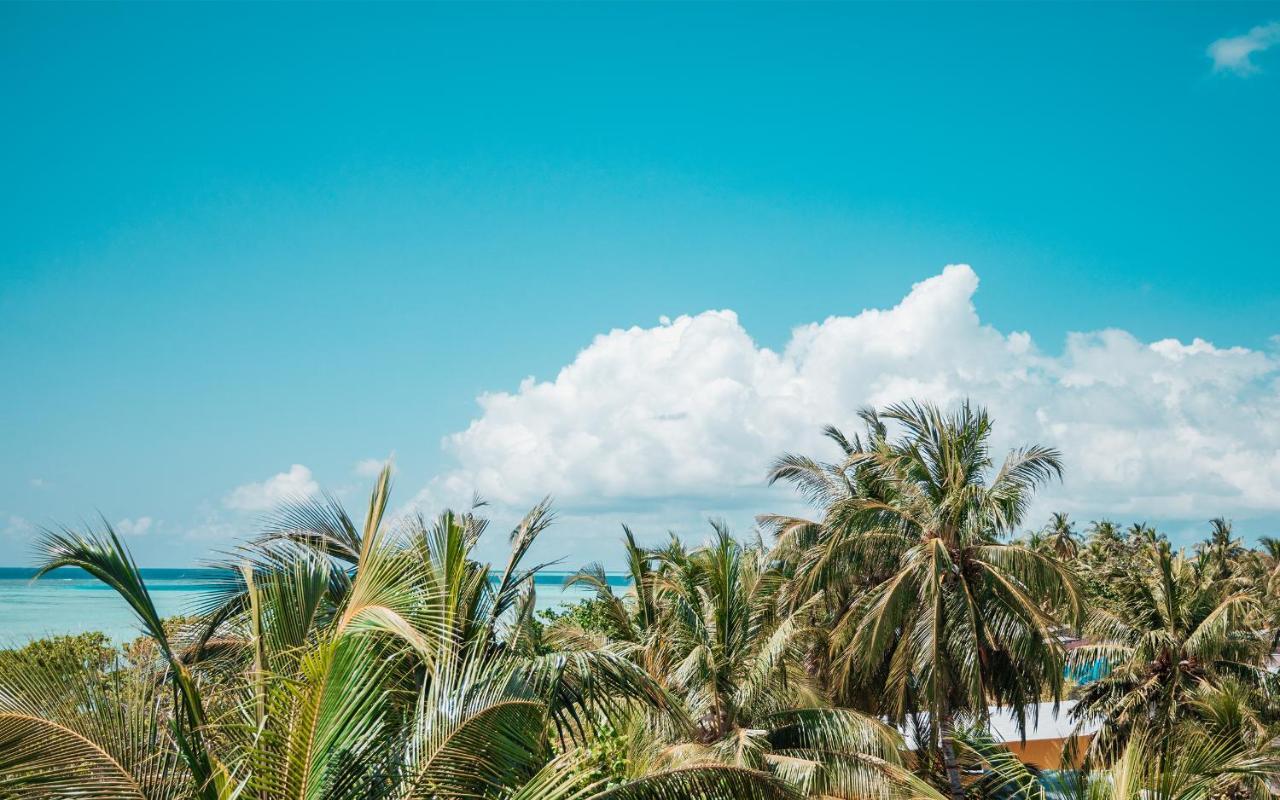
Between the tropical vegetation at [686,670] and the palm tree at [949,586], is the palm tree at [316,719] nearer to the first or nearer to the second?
the tropical vegetation at [686,670]

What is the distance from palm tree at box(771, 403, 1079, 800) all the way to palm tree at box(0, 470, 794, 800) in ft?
31.0

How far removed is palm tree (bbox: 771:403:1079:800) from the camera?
14.8 m

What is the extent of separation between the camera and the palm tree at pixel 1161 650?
18.1 metres

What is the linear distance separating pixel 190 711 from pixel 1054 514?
80.5 meters

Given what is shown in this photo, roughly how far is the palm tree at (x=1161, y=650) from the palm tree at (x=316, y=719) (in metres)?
16.0

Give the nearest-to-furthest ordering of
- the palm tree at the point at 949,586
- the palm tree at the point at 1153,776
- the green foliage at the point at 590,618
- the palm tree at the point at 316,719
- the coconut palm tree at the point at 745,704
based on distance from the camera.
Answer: the palm tree at the point at 316,719 < the palm tree at the point at 1153,776 < the coconut palm tree at the point at 745,704 < the palm tree at the point at 949,586 < the green foliage at the point at 590,618

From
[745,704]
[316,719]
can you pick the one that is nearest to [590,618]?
[745,704]

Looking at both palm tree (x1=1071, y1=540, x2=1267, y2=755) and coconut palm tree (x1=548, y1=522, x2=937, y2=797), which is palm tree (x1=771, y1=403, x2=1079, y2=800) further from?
palm tree (x1=1071, y1=540, x2=1267, y2=755)

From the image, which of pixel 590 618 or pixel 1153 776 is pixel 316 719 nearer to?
pixel 1153 776

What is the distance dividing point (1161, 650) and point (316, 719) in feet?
62.8

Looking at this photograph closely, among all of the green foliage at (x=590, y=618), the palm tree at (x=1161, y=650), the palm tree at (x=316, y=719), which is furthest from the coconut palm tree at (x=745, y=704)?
the palm tree at (x=1161, y=650)

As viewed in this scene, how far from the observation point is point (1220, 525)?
5850 cm

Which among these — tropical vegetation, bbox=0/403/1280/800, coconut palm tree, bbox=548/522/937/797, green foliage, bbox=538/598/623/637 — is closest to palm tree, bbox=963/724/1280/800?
tropical vegetation, bbox=0/403/1280/800

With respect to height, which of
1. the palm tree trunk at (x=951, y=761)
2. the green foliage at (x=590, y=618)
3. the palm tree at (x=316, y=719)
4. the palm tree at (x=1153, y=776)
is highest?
the palm tree at (x=316, y=719)
